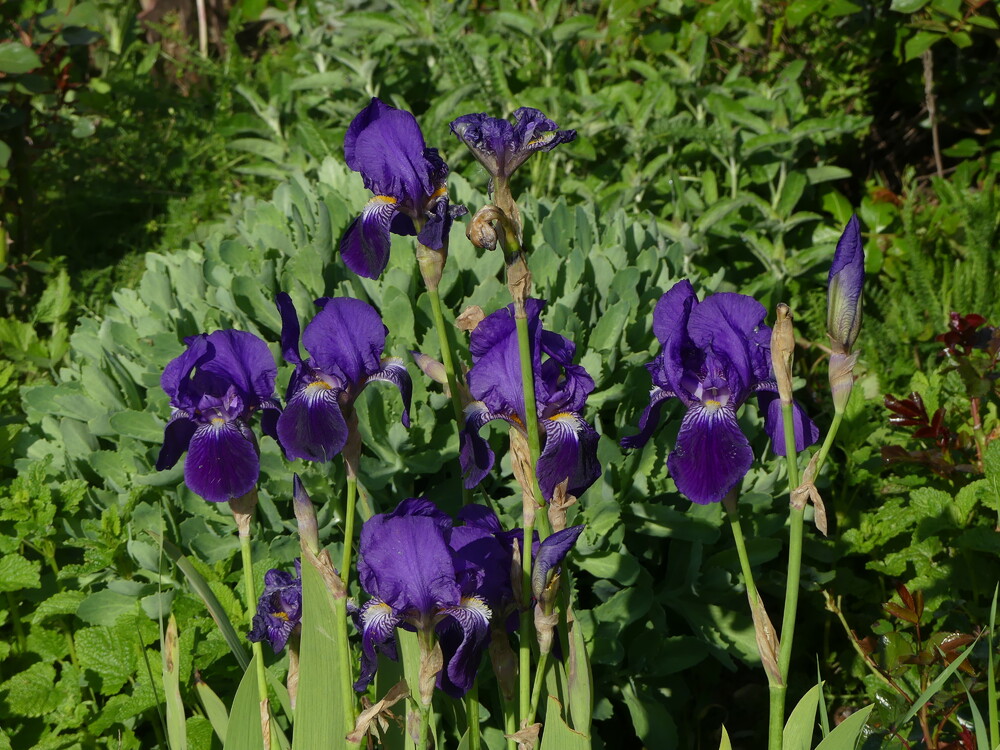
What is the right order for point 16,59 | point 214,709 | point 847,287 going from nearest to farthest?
point 847,287, point 214,709, point 16,59

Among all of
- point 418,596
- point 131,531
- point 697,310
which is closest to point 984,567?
point 697,310

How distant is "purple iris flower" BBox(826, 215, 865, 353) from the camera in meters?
1.13

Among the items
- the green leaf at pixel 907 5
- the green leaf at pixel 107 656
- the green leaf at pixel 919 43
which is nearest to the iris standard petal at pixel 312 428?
the green leaf at pixel 107 656

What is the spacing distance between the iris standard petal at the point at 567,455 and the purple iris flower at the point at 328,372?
0.23 meters

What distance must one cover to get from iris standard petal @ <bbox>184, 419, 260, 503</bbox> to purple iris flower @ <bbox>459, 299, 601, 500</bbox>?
30cm

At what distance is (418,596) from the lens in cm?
115

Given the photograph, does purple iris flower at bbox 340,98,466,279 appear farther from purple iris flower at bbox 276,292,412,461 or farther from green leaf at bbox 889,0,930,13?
green leaf at bbox 889,0,930,13

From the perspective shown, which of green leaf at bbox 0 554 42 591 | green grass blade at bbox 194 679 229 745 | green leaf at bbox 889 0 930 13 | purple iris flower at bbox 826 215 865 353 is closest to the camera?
purple iris flower at bbox 826 215 865 353

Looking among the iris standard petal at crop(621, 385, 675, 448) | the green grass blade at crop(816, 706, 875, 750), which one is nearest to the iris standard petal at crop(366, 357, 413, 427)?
the iris standard petal at crop(621, 385, 675, 448)

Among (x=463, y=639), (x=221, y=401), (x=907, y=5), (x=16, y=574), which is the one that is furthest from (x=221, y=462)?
(x=907, y=5)

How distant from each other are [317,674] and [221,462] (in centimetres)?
32

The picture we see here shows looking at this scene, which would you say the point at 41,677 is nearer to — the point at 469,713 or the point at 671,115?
the point at 469,713

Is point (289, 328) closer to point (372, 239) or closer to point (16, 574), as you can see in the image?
point (372, 239)

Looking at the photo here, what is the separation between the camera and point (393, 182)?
139 centimetres
